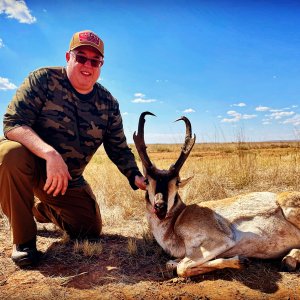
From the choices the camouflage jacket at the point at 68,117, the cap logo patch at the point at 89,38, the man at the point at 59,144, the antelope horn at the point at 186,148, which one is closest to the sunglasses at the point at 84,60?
the man at the point at 59,144

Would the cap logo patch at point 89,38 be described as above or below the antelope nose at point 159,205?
above

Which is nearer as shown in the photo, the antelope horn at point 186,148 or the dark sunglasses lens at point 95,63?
the antelope horn at point 186,148

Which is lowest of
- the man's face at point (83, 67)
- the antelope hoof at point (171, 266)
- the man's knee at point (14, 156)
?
the antelope hoof at point (171, 266)

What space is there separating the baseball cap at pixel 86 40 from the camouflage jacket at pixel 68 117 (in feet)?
1.72

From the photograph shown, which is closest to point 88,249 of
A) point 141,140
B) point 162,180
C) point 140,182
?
point 140,182

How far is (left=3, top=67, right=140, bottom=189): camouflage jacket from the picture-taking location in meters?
5.39

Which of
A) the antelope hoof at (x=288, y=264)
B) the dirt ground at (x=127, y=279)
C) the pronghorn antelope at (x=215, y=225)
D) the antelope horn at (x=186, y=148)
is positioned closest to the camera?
the dirt ground at (x=127, y=279)

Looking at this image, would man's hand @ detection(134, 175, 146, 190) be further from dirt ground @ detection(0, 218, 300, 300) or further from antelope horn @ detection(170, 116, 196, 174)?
dirt ground @ detection(0, 218, 300, 300)

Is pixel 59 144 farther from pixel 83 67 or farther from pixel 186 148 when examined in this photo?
pixel 186 148

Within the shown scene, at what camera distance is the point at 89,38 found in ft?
19.0

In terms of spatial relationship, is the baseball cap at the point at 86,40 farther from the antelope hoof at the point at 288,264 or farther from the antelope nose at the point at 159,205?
the antelope hoof at the point at 288,264

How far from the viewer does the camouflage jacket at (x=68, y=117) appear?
17.7 ft

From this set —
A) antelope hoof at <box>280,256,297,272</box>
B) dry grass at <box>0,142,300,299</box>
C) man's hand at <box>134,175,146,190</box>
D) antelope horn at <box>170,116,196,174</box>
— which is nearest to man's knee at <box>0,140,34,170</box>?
dry grass at <box>0,142,300,299</box>

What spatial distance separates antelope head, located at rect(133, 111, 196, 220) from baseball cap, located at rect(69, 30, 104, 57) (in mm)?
1333
